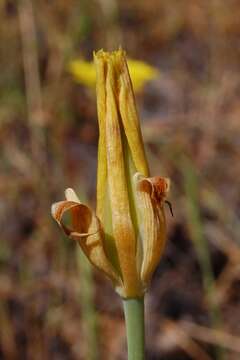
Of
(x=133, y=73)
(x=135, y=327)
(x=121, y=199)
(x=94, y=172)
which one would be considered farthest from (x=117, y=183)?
(x=94, y=172)

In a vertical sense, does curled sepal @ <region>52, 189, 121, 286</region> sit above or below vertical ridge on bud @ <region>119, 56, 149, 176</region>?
below

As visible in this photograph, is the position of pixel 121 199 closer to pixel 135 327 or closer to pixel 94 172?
pixel 135 327

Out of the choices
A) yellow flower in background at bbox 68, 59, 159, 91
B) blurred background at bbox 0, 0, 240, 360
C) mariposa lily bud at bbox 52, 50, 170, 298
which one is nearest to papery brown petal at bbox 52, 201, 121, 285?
mariposa lily bud at bbox 52, 50, 170, 298

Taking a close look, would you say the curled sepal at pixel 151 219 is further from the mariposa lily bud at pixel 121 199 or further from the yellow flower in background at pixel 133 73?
the yellow flower in background at pixel 133 73

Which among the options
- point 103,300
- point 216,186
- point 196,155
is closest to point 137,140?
point 103,300

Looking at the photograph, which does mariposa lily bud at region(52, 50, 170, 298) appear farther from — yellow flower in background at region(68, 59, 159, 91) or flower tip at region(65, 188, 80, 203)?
yellow flower in background at region(68, 59, 159, 91)

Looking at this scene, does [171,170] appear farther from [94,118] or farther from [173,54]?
[173,54]
